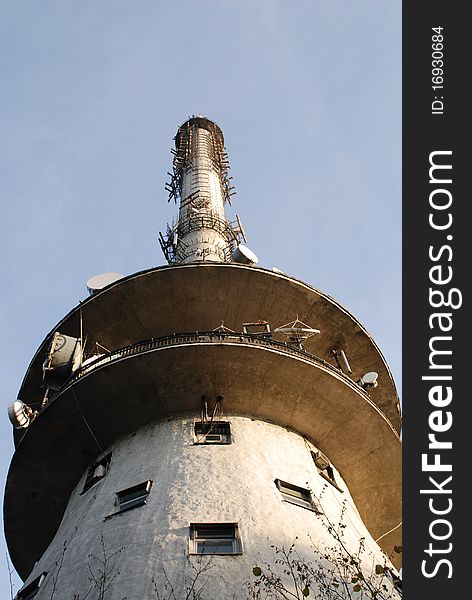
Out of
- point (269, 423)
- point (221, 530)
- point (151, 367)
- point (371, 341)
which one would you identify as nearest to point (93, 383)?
point (151, 367)

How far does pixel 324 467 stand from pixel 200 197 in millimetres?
14917

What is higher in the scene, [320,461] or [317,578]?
[320,461]

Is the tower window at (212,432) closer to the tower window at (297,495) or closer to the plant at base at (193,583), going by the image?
the tower window at (297,495)

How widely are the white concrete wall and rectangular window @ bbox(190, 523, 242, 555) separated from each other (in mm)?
131

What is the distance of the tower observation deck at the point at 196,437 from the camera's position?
13258mm

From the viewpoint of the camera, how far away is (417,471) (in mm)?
9633

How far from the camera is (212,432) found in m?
16.5

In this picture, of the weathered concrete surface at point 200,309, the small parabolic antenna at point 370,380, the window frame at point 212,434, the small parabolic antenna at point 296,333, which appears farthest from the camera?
the weathered concrete surface at point 200,309

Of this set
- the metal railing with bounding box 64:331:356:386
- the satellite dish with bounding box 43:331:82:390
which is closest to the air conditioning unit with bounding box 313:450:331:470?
the metal railing with bounding box 64:331:356:386

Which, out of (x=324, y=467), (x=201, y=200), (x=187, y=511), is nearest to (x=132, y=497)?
(x=187, y=511)

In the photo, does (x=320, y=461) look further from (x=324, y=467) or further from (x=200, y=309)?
(x=200, y=309)

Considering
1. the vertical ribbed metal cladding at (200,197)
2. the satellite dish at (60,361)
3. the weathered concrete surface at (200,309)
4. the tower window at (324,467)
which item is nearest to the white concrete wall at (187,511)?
the tower window at (324,467)

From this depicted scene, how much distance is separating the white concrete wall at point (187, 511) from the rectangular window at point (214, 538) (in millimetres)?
131

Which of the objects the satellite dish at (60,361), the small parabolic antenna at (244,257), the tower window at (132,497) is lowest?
the tower window at (132,497)
